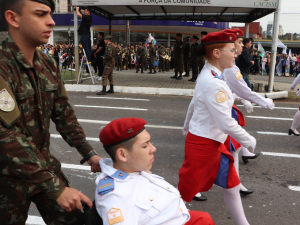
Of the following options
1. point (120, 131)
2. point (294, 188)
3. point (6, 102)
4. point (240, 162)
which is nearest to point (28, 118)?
point (6, 102)

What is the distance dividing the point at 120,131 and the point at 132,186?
335mm

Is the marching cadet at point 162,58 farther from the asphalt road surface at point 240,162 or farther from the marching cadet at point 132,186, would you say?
the marching cadet at point 132,186

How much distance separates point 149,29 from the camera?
33.6 meters

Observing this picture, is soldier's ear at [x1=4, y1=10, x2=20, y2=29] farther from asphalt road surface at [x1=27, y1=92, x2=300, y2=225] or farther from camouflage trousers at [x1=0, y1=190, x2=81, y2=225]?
asphalt road surface at [x1=27, y1=92, x2=300, y2=225]

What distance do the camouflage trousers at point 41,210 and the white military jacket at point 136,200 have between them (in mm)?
256

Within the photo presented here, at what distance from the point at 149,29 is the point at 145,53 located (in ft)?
40.1

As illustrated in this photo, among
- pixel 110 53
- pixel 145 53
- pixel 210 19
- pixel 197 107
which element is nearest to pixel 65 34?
pixel 145 53

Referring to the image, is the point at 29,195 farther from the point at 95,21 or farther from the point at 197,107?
the point at 95,21

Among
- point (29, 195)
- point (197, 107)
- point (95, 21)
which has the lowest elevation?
point (29, 195)

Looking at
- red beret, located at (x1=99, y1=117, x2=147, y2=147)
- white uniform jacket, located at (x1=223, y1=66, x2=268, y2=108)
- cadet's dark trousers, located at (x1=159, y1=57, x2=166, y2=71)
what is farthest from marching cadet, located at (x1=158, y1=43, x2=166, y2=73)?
red beret, located at (x1=99, y1=117, x2=147, y2=147)

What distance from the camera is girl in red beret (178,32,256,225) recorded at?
2.72m

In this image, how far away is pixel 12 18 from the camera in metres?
1.67

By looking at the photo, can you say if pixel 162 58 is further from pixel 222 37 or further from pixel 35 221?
pixel 35 221

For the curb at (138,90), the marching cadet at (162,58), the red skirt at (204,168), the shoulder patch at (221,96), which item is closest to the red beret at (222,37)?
the shoulder patch at (221,96)
